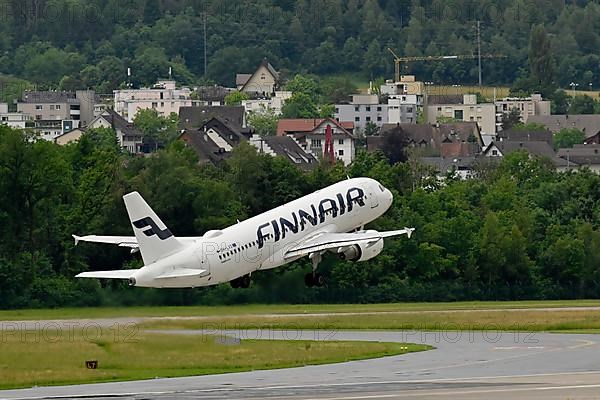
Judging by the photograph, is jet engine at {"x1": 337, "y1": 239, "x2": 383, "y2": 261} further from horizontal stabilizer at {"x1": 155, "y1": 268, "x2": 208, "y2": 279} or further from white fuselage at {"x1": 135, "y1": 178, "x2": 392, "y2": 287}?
horizontal stabilizer at {"x1": 155, "y1": 268, "x2": 208, "y2": 279}

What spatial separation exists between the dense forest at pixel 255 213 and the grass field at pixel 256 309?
5.78 ft

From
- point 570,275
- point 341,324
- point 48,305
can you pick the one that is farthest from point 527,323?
point 570,275

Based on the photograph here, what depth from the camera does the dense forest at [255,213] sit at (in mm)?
120250

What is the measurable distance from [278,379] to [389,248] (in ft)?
197

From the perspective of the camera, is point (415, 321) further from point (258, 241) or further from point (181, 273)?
point (181, 273)

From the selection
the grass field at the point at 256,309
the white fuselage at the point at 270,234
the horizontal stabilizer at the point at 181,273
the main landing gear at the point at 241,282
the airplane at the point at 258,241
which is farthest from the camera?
the main landing gear at the point at 241,282

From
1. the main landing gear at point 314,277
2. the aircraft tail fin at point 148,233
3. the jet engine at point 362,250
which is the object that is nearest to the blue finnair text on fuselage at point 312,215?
the main landing gear at point 314,277

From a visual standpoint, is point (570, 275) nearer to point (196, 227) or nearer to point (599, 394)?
point (196, 227)

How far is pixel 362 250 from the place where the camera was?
107 metres

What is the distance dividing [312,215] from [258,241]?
17.8ft

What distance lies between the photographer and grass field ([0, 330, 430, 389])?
72.9m

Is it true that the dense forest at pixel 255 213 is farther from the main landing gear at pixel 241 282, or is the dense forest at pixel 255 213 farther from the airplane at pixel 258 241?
the main landing gear at pixel 241 282

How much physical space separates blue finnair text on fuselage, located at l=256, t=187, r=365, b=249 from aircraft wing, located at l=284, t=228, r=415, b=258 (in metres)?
0.84

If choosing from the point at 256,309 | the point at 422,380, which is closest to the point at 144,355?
the point at 422,380
